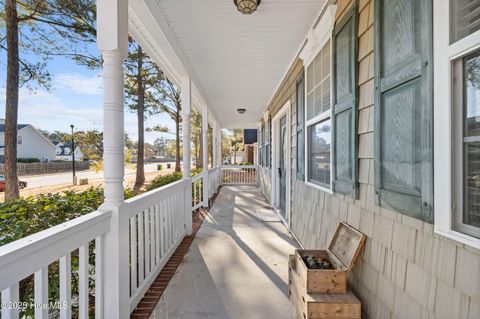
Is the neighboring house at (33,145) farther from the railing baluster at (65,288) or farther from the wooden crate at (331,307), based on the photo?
the wooden crate at (331,307)

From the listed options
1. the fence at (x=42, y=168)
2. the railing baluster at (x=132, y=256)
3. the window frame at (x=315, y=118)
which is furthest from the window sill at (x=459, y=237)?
the fence at (x=42, y=168)

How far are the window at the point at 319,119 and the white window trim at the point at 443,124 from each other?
4.01 ft

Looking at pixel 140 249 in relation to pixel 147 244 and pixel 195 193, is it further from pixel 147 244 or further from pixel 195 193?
pixel 195 193

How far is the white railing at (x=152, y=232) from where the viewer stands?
2.02m

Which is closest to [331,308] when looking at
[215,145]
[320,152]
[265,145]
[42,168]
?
[320,152]

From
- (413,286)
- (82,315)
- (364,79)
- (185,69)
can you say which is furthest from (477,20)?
(185,69)

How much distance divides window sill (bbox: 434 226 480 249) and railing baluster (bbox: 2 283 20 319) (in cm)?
176

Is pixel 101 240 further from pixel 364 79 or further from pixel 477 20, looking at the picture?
pixel 477 20

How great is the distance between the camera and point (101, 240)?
1.58m

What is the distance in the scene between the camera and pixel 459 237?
3.21ft

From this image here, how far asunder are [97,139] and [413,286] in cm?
1491

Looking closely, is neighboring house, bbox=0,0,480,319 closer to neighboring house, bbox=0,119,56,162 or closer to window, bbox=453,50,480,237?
window, bbox=453,50,480,237

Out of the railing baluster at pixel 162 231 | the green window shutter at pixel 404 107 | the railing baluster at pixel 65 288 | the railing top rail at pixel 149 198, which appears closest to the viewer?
the green window shutter at pixel 404 107

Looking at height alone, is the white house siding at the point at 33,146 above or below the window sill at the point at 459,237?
above
